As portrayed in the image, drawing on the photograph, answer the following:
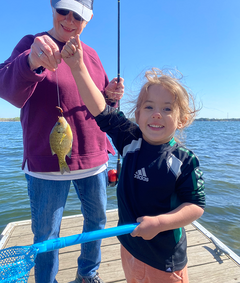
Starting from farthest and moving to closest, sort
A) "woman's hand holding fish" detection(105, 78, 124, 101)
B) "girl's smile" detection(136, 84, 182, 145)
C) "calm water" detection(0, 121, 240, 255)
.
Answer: "calm water" detection(0, 121, 240, 255) → "woman's hand holding fish" detection(105, 78, 124, 101) → "girl's smile" detection(136, 84, 182, 145)

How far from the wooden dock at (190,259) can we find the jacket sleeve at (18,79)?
2148mm

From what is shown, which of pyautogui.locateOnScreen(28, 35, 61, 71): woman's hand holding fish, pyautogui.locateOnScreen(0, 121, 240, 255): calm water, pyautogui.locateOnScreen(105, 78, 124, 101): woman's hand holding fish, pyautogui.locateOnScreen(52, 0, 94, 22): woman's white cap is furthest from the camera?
pyautogui.locateOnScreen(0, 121, 240, 255): calm water

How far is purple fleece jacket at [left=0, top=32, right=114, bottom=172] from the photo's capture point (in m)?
1.61

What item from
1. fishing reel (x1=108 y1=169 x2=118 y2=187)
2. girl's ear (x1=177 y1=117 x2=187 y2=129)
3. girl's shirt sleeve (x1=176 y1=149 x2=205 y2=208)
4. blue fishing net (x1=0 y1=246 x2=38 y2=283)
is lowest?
blue fishing net (x1=0 y1=246 x2=38 y2=283)

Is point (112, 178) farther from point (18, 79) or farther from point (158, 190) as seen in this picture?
point (18, 79)

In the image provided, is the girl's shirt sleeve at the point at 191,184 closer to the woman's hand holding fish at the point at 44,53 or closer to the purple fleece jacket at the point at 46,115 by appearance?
the purple fleece jacket at the point at 46,115

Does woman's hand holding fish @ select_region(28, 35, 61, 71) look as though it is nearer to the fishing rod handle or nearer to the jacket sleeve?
the jacket sleeve

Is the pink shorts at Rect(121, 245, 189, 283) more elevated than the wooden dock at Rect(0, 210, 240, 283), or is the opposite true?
the pink shorts at Rect(121, 245, 189, 283)

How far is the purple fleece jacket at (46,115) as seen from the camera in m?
1.61

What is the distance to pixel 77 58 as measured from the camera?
4.93ft

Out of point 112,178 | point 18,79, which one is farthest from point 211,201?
point 18,79

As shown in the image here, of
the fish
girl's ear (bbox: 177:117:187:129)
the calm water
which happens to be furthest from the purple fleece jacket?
the calm water

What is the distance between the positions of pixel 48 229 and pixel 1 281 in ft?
2.34

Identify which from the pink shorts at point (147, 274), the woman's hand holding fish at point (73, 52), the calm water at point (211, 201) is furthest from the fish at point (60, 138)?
the calm water at point (211, 201)
